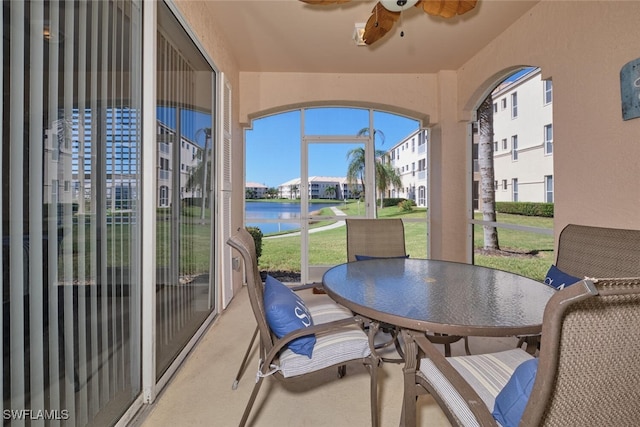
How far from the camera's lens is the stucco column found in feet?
13.2

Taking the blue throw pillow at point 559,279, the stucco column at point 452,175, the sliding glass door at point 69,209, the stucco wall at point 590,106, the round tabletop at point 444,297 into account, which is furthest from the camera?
the stucco column at point 452,175

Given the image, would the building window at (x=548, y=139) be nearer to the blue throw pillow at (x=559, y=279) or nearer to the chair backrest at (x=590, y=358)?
the blue throw pillow at (x=559, y=279)

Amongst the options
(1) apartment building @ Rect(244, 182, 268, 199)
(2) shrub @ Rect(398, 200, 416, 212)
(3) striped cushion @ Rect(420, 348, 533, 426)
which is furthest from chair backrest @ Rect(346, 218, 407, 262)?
(1) apartment building @ Rect(244, 182, 268, 199)

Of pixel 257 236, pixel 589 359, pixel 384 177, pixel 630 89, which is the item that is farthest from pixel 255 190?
pixel 589 359

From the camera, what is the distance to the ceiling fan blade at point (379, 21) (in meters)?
2.03

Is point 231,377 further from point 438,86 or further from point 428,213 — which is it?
point 438,86

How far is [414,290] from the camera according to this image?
62.6 inches

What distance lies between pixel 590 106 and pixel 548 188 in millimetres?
805

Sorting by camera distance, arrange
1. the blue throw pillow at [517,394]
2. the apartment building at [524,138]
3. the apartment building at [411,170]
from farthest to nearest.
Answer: the apartment building at [411,170] → the apartment building at [524,138] → the blue throw pillow at [517,394]

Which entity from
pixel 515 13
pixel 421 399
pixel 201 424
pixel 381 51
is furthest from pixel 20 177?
pixel 515 13

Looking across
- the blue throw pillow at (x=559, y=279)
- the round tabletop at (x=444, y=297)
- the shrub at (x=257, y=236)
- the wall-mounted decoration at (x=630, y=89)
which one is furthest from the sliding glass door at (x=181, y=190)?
the wall-mounted decoration at (x=630, y=89)

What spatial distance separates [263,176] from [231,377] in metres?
3.09

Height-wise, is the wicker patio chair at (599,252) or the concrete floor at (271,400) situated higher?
the wicker patio chair at (599,252)

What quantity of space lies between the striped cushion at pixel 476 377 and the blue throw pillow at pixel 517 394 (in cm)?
13
